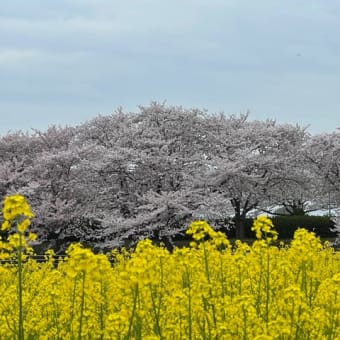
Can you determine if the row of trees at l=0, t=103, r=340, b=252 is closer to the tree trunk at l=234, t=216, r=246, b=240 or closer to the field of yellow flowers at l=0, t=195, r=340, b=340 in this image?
the tree trunk at l=234, t=216, r=246, b=240

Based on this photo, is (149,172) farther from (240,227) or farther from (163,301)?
(163,301)

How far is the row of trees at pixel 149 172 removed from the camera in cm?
3111

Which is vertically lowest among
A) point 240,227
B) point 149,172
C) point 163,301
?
point 163,301

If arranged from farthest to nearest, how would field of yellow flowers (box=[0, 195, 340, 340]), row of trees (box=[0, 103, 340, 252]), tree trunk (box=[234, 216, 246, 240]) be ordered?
tree trunk (box=[234, 216, 246, 240]) → row of trees (box=[0, 103, 340, 252]) → field of yellow flowers (box=[0, 195, 340, 340])

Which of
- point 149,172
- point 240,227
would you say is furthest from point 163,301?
point 240,227

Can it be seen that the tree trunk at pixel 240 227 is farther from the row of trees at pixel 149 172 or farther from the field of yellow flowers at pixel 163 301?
the field of yellow flowers at pixel 163 301

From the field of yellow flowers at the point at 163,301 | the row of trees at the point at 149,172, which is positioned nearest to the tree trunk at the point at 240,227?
the row of trees at the point at 149,172

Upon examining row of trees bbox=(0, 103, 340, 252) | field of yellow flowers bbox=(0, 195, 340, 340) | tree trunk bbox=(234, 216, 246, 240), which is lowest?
field of yellow flowers bbox=(0, 195, 340, 340)

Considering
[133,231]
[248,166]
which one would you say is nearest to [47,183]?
[133,231]

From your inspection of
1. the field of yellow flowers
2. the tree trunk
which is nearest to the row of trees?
the tree trunk

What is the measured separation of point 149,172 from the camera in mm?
32500

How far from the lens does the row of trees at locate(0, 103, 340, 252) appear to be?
31109 mm

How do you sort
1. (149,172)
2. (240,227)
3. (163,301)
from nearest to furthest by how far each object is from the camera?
(163,301) → (149,172) → (240,227)

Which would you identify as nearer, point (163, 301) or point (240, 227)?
point (163, 301)
